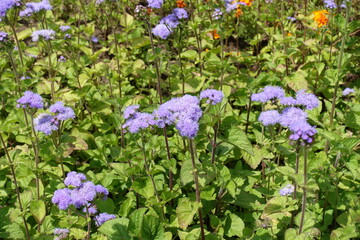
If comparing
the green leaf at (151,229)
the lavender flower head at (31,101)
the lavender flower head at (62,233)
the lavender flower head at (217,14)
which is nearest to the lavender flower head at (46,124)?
the lavender flower head at (31,101)

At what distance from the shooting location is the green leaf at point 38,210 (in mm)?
3152

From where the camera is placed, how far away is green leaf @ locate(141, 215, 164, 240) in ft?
8.70

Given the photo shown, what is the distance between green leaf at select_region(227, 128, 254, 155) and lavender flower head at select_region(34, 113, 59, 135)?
56.5 inches

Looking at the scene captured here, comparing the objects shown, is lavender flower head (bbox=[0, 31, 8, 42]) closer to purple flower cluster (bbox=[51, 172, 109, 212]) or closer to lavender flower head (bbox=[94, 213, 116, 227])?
purple flower cluster (bbox=[51, 172, 109, 212])

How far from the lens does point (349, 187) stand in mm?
3354

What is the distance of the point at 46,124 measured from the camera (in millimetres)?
3275

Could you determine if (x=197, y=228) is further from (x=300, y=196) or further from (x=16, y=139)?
(x=16, y=139)

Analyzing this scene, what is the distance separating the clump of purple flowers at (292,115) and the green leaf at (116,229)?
1.22m

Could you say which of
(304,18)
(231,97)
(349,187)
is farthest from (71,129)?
(304,18)

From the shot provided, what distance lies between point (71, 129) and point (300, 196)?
8.58ft

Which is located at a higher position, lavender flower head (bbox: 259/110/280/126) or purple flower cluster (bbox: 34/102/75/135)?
lavender flower head (bbox: 259/110/280/126)

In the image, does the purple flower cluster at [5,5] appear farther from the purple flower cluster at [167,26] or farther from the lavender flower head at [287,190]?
the lavender flower head at [287,190]

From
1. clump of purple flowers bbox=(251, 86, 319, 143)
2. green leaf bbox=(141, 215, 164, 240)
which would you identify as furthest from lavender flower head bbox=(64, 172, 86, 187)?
clump of purple flowers bbox=(251, 86, 319, 143)

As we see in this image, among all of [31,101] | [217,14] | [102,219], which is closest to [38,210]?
[102,219]
